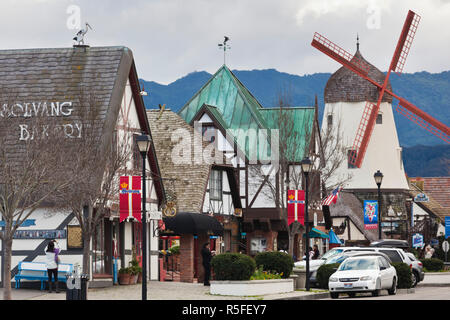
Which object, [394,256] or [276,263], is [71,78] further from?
[394,256]

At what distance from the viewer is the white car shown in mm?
31562

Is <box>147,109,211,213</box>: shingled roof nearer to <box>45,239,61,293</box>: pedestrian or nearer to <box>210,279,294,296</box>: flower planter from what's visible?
<box>45,239,61,293</box>: pedestrian

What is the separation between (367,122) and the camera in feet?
236

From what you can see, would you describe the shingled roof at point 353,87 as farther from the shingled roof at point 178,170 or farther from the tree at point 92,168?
the tree at point 92,168

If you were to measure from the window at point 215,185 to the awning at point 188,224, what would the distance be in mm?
5978

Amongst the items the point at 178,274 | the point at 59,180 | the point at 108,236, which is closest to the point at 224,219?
the point at 178,274

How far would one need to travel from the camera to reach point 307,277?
34281mm

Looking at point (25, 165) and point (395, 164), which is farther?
point (395, 164)

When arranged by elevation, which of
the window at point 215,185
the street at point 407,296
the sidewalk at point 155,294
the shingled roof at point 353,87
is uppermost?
the shingled roof at point 353,87

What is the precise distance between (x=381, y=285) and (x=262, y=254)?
4.49 meters

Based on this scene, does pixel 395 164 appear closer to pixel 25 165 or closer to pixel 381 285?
pixel 381 285

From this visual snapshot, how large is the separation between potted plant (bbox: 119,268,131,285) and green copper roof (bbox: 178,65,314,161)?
18692 millimetres

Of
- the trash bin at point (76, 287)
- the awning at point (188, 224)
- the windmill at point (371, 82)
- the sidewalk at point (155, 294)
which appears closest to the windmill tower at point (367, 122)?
the windmill at point (371, 82)

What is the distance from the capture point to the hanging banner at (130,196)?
31391 mm
